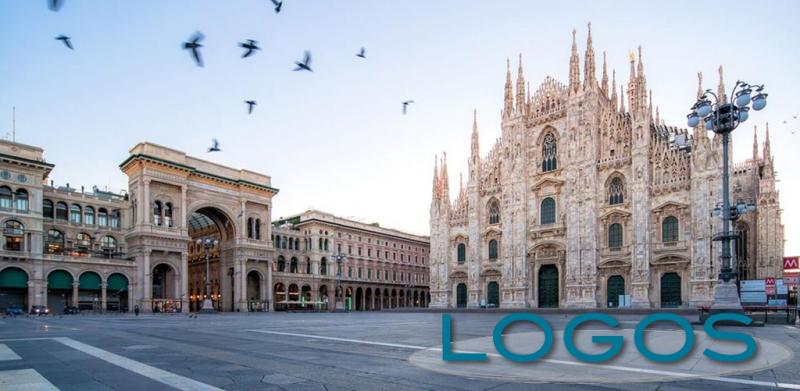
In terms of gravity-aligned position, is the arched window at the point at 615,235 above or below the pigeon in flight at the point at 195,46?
below

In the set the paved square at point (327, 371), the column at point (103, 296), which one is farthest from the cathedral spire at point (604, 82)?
the column at point (103, 296)

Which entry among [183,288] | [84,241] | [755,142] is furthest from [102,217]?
[755,142]

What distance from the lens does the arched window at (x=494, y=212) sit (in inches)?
2124

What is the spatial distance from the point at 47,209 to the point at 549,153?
5370 cm

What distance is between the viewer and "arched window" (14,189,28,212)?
2037 inches

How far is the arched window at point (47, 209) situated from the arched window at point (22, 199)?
4317 mm

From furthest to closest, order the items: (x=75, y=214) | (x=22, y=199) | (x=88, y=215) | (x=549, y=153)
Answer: (x=88, y=215) → (x=75, y=214) → (x=22, y=199) → (x=549, y=153)

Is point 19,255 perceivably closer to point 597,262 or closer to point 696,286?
point 597,262

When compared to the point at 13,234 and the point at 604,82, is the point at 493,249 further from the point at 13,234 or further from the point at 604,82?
the point at 13,234

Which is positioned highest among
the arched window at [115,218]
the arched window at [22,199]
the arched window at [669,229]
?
the arched window at [22,199]

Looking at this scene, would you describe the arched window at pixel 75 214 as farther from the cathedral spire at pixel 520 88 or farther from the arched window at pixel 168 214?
Answer: the cathedral spire at pixel 520 88

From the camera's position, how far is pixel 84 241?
60.2m

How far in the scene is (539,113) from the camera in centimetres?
5147

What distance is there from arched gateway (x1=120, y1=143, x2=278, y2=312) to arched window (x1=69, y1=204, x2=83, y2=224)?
7446 millimetres
